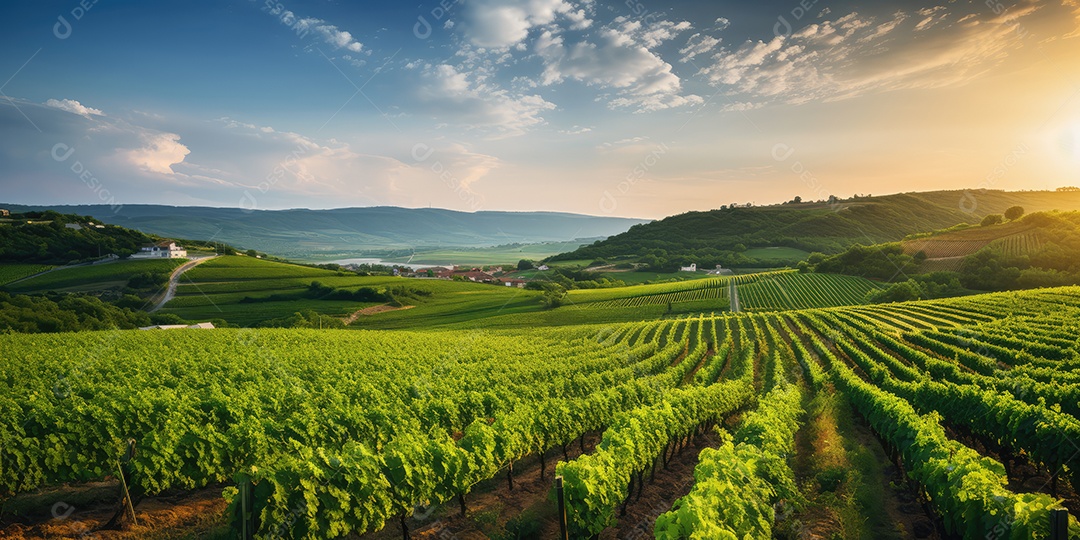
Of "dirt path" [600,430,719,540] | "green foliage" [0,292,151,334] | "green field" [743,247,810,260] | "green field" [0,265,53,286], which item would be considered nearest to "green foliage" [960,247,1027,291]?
"green field" [743,247,810,260]

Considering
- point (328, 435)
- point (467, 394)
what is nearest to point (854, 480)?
point (467, 394)

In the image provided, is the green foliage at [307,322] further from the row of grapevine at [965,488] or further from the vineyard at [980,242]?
the vineyard at [980,242]

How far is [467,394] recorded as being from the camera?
17516 millimetres

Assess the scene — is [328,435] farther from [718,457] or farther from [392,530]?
[718,457]

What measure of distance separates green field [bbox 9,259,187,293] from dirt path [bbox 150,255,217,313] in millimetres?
1506

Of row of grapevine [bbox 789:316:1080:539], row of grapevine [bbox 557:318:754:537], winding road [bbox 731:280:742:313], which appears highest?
row of grapevine [bbox 789:316:1080:539]

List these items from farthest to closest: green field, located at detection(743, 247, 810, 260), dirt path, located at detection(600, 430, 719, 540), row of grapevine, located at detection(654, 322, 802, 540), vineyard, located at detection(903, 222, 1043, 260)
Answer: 1. green field, located at detection(743, 247, 810, 260)
2. vineyard, located at detection(903, 222, 1043, 260)
3. dirt path, located at detection(600, 430, 719, 540)
4. row of grapevine, located at detection(654, 322, 802, 540)

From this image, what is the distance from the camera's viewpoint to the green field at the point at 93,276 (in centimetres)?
8356

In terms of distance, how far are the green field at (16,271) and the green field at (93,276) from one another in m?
2.41

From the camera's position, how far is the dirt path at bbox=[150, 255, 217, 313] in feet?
262

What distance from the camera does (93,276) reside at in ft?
293

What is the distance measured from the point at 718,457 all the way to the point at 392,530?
7.43 meters

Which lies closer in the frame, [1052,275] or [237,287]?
[1052,275]

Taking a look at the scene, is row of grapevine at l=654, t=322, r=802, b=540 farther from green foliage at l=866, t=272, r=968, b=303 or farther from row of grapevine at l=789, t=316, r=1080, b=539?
green foliage at l=866, t=272, r=968, b=303
